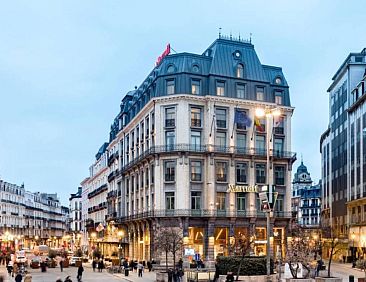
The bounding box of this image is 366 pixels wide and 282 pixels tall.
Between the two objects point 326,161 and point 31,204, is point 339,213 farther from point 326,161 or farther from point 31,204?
point 31,204

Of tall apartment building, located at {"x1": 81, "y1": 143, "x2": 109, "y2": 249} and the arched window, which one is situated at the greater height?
the arched window

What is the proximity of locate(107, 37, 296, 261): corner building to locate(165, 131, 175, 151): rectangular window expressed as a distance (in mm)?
118

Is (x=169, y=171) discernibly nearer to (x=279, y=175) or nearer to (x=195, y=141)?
(x=195, y=141)

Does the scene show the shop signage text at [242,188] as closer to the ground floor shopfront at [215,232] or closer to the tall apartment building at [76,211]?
the ground floor shopfront at [215,232]

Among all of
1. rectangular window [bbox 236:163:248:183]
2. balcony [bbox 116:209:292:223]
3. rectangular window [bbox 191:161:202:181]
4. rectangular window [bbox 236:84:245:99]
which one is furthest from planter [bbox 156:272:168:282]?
rectangular window [bbox 236:84:245:99]

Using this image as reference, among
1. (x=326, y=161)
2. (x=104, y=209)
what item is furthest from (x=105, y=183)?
(x=326, y=161)

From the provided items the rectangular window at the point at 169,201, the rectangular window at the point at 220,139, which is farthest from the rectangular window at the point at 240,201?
the rectangular window at the point at 169,201

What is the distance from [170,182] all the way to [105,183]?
156 ft

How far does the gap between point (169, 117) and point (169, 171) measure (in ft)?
21.1

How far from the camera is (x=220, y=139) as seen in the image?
74688 mm

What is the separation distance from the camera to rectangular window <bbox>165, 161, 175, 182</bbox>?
241 ft

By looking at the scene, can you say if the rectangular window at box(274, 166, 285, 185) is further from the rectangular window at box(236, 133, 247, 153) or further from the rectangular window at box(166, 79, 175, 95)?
the rectangular window at box(166, 79, 175, 95)

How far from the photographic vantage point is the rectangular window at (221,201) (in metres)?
73.5

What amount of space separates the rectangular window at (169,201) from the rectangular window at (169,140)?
5311 millimetres
